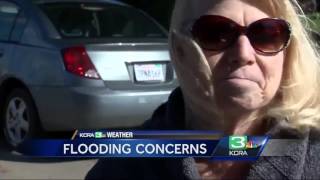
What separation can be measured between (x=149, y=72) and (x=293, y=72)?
16.4ft

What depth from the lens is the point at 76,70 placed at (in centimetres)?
629

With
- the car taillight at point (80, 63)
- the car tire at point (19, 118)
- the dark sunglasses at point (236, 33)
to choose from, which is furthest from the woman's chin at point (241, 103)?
the car tire at point (19, 118)

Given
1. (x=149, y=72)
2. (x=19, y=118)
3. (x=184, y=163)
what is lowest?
(x=19, y=118)

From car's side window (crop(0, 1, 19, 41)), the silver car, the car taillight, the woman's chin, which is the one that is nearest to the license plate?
the silver car

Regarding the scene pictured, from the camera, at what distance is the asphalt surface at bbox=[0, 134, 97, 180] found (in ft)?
19.7

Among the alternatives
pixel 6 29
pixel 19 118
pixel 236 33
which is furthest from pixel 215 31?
pixel 6 29

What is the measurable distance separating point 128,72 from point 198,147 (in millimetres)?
4928

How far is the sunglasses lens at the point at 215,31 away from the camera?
4.93ft

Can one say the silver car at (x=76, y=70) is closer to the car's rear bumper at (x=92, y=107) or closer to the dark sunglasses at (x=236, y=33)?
the car's rear bumper at (x=92, y=107)

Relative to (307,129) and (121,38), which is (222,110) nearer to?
(307,129)

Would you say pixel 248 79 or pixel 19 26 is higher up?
pixel 248 79

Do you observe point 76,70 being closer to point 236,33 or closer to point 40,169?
point 40,169

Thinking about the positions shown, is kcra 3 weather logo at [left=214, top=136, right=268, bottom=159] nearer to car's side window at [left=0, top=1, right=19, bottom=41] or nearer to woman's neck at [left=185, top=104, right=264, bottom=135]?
woman's neck at [left=185, top=104, right=264, bottom=135]

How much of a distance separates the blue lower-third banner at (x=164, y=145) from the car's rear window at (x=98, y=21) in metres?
5.15
